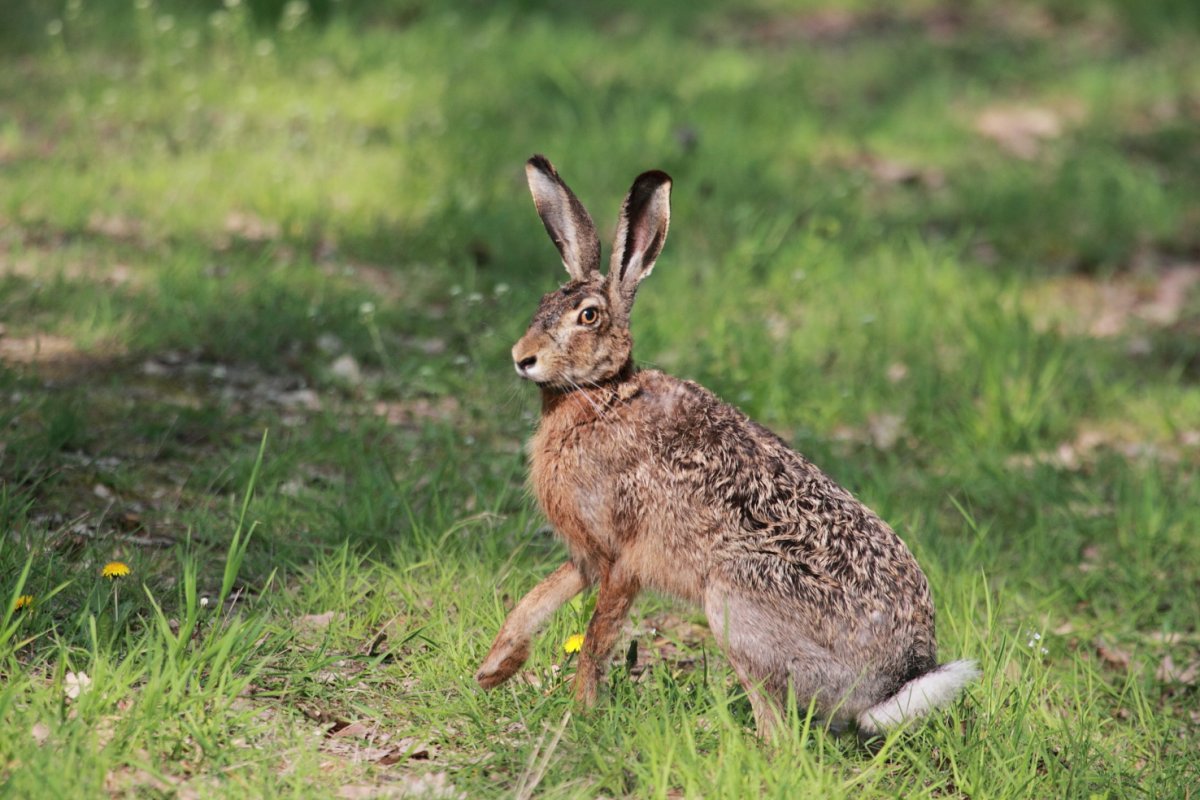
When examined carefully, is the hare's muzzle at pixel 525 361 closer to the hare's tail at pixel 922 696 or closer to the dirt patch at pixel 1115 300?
the hare's tail at pixel 922 696

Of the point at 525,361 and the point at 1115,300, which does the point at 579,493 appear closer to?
the point at 525,361

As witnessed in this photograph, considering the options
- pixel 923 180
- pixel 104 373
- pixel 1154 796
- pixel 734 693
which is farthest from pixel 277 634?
pixel 923 180

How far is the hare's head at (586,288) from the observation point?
3918 mm

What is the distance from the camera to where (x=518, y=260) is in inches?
267

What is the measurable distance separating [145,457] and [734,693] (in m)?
2.30

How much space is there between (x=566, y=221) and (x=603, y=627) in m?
1.21

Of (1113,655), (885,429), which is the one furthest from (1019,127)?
(1113,655)

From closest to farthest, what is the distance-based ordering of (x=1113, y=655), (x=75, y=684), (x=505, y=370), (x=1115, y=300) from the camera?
(x=75, y=684)
(x=1113, y=655)
(x=505, y=370)
(x=1115, y=300)

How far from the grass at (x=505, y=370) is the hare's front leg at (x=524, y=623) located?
0.28 feet

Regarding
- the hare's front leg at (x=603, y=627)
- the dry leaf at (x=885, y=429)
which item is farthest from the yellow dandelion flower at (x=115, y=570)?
the dry leaf at (x=885, y=429)

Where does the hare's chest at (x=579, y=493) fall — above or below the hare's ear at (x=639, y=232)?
below

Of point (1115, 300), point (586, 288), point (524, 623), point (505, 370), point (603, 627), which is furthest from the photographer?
point (1115, 300)

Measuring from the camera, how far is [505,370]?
19.1 feet

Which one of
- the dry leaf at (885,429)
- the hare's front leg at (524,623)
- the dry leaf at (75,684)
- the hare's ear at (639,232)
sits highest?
the hare's ear at (639,232)
